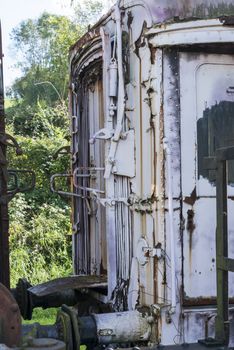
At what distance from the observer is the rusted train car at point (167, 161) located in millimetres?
3609

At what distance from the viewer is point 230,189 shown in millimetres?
3799

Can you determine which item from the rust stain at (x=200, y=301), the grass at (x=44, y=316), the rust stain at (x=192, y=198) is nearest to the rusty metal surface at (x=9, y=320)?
the rust stain at (x=200, y=301)

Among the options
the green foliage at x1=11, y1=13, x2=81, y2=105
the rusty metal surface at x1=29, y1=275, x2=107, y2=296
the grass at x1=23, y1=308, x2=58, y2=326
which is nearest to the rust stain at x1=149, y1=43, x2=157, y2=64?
the rusty metal surface at x1=29, y1=275, x2=107, y2=296

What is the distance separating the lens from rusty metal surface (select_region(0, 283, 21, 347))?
2.98m

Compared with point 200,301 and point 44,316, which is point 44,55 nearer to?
point 44,316

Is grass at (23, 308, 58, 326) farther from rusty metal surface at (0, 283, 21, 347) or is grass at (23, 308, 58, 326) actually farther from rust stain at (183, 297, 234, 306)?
rusty metal surface at (0, 283, 21, 347)

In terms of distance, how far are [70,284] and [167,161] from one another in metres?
1.21

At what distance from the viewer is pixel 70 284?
4.32 m

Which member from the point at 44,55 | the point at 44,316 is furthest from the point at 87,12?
the point at 44,316

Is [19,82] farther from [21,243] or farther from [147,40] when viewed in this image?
[147,40]

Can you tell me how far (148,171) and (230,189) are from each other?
492mm

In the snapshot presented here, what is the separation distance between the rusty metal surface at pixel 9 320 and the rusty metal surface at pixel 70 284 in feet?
3.97

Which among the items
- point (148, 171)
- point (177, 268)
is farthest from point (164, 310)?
point (148, 171)

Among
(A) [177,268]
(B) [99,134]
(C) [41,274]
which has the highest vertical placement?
(B) [99,134]
